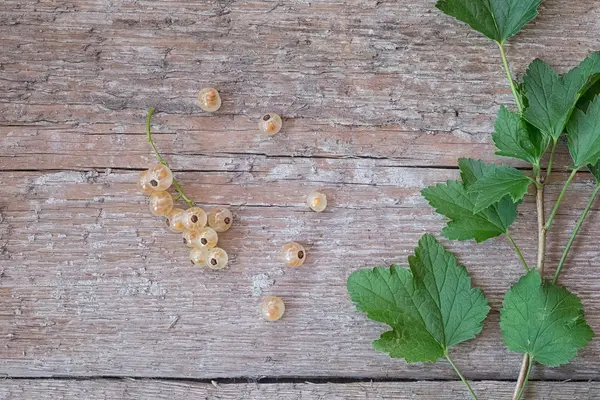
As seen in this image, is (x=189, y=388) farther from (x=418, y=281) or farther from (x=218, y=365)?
(x=418, y=281)

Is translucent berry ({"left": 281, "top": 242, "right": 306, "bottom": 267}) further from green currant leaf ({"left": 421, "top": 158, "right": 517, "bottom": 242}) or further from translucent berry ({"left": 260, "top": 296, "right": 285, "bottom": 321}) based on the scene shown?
green currant leaf ({"left": 421, "top": 158, "right": 517, "bottom": 242})

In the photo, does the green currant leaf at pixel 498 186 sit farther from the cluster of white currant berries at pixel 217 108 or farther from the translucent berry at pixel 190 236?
the translucent berry at pixel 190 236

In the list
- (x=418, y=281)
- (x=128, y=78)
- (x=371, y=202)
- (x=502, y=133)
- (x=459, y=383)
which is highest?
(x=128, y=78)

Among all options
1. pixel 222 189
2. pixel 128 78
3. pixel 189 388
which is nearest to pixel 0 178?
pixel 128 78

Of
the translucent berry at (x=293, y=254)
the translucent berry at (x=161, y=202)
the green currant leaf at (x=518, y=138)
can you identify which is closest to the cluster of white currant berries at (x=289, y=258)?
the translucent berry at (x=293, y=254)

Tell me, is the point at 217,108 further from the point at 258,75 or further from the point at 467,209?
the point at 467,209
